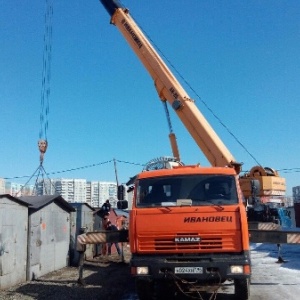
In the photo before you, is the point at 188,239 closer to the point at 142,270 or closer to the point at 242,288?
the point at 142,270

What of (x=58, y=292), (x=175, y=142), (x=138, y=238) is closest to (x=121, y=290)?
(x=58, y=292)

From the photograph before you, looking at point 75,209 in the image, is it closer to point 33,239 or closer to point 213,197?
point 33,239

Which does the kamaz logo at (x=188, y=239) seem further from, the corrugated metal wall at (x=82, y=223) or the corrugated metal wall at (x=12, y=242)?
the corrugated metal wall at (x=82, y=223)

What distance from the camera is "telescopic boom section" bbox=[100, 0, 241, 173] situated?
14156mm

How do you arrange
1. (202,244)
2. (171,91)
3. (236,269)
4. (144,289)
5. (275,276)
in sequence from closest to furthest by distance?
1. (236,269)
2. (202,244)
3. (144,289)
4. (275,276)
5. (171,91)

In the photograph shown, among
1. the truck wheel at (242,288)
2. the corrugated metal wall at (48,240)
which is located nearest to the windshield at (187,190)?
the truck wheel at (242,288)

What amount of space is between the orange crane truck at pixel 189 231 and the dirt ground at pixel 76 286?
4.35 ft

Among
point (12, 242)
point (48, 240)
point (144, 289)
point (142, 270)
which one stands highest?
point (12, 242)

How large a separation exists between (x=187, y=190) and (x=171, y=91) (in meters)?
8.49

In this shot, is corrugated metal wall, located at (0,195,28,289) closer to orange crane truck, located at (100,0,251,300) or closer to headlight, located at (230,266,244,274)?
orange crane truck, located at (100,0,251,300)

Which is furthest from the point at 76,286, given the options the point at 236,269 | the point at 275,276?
the point at 275,276

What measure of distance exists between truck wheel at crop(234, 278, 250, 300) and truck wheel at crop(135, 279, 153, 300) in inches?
69.7

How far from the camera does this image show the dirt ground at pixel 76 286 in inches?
341

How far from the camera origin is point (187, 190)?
7902mm
